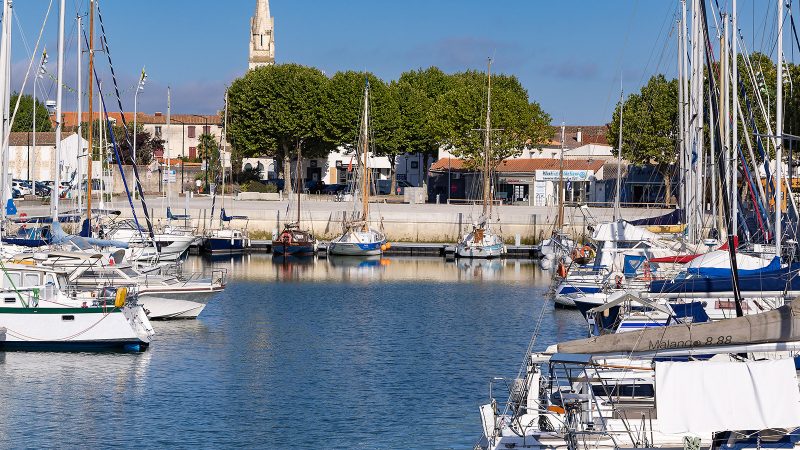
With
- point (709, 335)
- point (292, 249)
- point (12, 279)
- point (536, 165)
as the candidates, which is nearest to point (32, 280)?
point (12, 279)

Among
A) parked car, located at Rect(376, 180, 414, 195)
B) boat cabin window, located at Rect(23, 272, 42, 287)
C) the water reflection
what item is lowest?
the water reflection

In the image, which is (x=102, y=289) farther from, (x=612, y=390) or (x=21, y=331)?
(x=612, y=390)

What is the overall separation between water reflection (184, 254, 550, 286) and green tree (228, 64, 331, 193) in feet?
98.8

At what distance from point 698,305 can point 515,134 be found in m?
71.1

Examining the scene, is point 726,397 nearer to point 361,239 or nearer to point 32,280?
point 32,280

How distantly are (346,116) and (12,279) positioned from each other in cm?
7149

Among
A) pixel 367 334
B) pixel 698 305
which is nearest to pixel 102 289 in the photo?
pixel 367 334

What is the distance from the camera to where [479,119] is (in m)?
100

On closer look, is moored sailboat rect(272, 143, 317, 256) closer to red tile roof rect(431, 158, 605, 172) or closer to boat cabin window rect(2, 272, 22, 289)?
red tile roof rect(431, 158, 605, 172)

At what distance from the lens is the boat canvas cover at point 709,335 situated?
16578 mm

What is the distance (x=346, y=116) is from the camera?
104812mm

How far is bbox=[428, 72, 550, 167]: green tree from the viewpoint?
9862 cm

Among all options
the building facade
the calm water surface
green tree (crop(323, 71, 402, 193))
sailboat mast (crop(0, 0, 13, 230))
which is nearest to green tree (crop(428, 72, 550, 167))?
the building facade

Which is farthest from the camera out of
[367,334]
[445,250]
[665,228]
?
[445,250]
